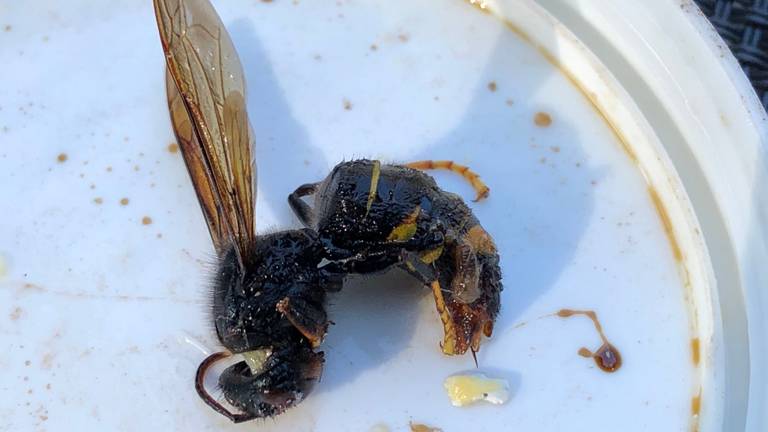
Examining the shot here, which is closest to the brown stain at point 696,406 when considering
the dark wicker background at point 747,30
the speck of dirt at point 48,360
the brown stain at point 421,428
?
the brown stain at point 421,428

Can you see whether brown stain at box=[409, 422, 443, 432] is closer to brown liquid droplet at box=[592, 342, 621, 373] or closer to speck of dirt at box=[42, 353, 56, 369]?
brown liquid droplet at box=[592, 342, 621, 373]

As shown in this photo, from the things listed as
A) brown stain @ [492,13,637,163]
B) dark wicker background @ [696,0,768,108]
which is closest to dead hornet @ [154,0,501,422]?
brown stain @ [492,13,637,163]

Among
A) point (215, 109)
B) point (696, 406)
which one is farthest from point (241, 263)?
point (696, 406)

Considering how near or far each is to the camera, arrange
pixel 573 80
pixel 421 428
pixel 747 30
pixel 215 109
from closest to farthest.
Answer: pixel 215 109, pixel 421 428, pixel 573 80, pixel 747 30

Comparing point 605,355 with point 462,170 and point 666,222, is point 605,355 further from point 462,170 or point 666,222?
point 462,170

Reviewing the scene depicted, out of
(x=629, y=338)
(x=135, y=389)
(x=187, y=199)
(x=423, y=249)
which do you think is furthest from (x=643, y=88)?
(x=135, y=389)

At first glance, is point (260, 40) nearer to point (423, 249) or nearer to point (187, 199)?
point (187, 199)
